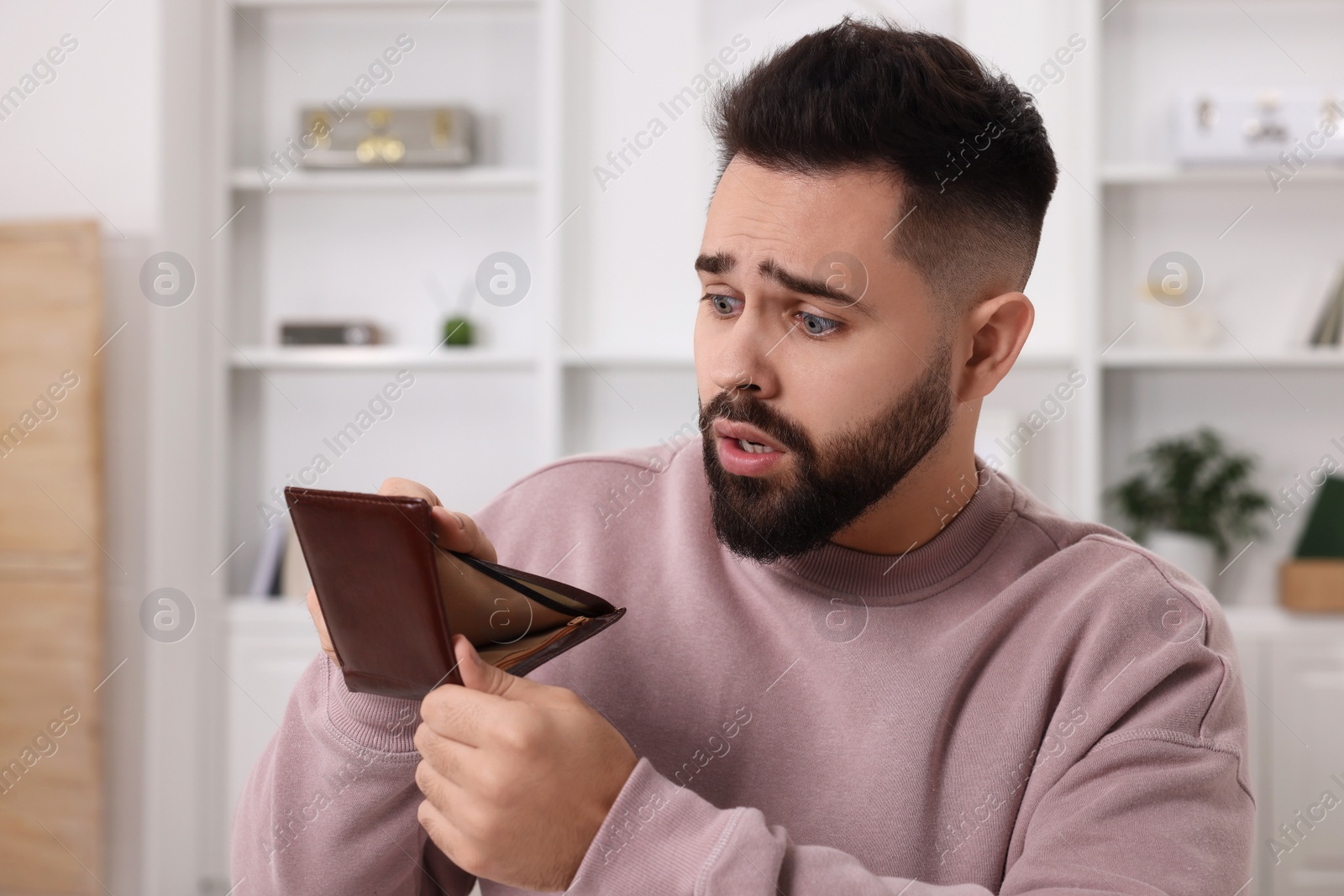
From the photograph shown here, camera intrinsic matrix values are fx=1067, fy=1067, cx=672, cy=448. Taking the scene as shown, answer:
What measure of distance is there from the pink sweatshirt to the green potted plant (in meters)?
1.93

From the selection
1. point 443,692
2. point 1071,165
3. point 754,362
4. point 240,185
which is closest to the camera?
point 443,692

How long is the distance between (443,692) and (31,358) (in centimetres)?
263

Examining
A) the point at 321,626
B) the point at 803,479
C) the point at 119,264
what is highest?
the point at 119,264

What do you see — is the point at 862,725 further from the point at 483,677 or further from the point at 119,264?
the point at 119,264

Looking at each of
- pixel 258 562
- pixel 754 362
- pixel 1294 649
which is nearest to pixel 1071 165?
pixel 1294 649

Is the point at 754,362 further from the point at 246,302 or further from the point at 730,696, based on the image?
the point at 246,302

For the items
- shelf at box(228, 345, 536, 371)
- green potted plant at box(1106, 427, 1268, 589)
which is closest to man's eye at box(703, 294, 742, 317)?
shelf at box(228, 345, 536, 371)

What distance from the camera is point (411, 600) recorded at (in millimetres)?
797

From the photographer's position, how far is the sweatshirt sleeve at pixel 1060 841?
0.79 m

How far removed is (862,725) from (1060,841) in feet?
0.66

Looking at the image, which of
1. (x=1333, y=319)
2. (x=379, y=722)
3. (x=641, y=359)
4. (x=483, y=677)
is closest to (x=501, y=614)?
(x=483, y=677)

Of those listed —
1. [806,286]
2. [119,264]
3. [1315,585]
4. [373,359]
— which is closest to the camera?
[806,286]

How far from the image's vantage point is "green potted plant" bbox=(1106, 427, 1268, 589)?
9.46 feet

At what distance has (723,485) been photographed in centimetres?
105
